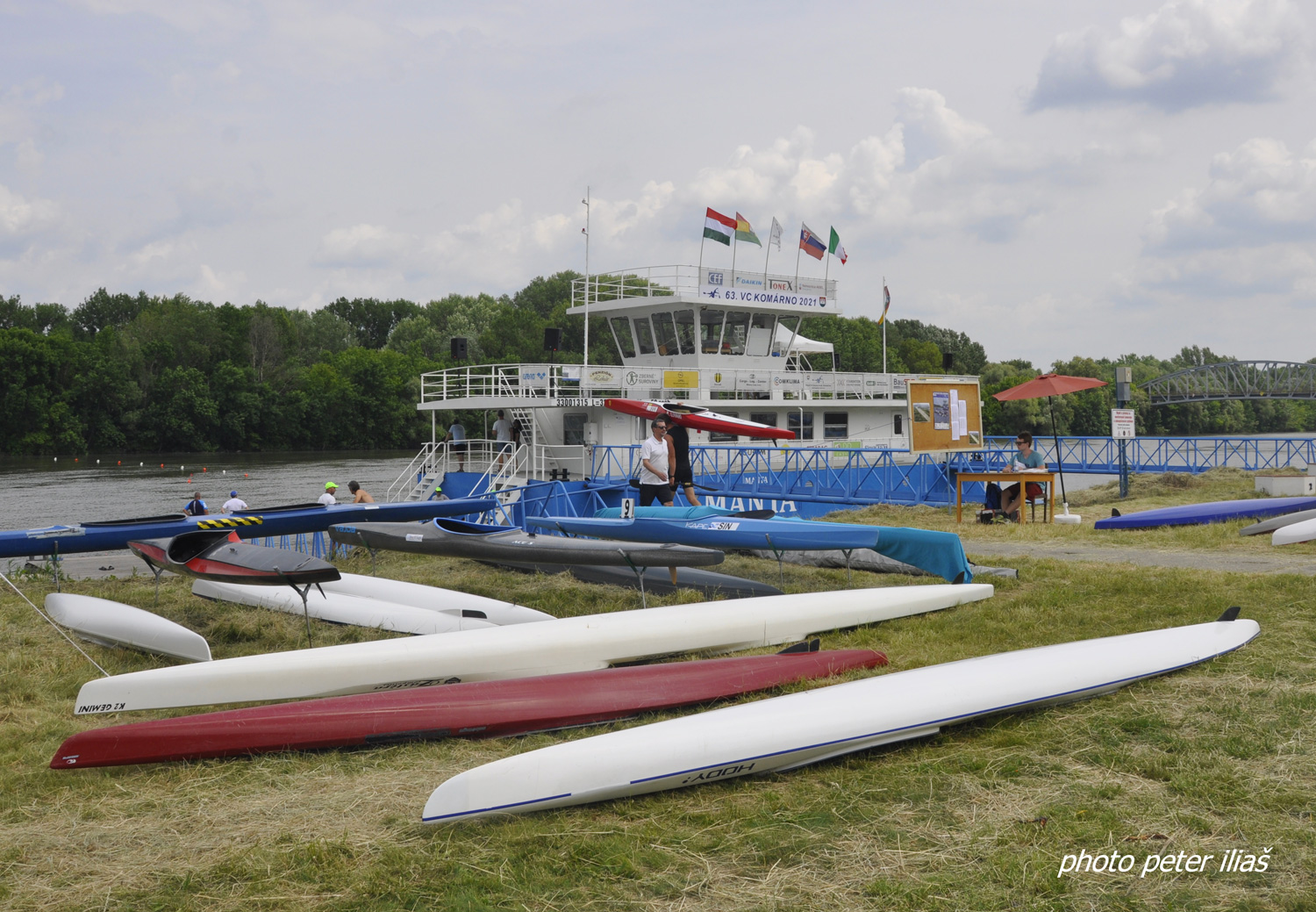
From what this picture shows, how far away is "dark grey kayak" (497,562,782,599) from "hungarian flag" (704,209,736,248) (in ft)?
48.1

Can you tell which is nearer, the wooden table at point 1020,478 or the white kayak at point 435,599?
the white kayak at point 435,599

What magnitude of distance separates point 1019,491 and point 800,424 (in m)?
9.14

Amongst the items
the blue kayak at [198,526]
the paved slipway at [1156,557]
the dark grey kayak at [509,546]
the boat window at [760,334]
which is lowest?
the paved slipway at [1156,557]

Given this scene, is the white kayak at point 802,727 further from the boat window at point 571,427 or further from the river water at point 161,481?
the river water at point 161,481

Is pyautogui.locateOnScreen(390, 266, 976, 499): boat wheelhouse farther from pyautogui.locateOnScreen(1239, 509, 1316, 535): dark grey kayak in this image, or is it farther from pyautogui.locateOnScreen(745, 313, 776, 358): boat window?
pyautogui.locateOnScreen(1239, 509, 1316, 535): dark grey kayak

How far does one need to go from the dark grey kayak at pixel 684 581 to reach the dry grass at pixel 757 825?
3995 mm

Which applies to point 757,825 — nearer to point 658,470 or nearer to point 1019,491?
point 658,470

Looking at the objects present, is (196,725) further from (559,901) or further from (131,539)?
(131,539)

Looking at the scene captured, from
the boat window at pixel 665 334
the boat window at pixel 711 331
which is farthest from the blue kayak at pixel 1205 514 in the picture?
the boat window at pixel 665 334

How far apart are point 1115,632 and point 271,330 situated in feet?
239

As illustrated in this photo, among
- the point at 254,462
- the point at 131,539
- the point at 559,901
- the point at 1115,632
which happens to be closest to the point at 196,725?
the point at 559,901

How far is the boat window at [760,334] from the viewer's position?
907 inches

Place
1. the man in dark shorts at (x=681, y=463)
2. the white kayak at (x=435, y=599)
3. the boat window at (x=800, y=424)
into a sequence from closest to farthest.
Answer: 1. the white kayak at (x=435, y=599)
2. the man in dark shorts at (x=681, y=463)
3. the boat window at (x=800, y=424)

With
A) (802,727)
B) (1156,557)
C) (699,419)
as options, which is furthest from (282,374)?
(802,727)
